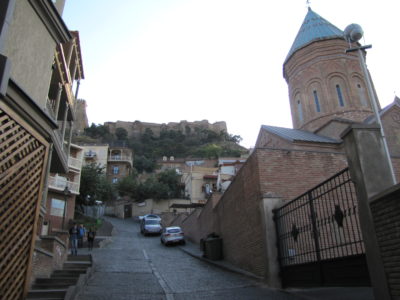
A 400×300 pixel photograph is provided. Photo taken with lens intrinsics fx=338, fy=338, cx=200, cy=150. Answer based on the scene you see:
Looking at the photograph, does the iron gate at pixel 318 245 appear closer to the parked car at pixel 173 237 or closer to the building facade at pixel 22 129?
the building facade at pixel 22 129

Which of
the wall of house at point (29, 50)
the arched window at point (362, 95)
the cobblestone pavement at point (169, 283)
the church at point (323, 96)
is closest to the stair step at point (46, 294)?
the cobblestone pavement at point (169, 283)

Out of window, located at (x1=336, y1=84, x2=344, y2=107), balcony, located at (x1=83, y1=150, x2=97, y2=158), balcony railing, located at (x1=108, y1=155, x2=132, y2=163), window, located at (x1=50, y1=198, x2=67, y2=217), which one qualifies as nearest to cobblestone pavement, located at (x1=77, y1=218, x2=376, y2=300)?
window, located at (x1=50, y1=198, x2=67, y2=217)

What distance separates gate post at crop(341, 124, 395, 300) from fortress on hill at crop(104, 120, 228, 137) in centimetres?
9405

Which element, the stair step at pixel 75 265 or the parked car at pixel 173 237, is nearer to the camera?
the stair step at pixel 75 265

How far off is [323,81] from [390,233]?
70.7 ft

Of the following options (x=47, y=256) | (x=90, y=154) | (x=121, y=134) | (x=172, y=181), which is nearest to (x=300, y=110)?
(x=47, y=256)

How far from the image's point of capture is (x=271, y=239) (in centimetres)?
845

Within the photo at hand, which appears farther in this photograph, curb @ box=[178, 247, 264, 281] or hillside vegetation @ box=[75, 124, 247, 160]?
hillside vegetation @ box=[75, 124, 247, 160]

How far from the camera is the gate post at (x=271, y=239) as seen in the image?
8.09 metres

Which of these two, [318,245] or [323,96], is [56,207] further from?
[318,245]

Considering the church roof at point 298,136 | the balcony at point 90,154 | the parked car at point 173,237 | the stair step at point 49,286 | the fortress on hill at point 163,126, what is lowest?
the stair step at point 49,286

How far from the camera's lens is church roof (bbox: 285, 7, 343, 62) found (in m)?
25.5

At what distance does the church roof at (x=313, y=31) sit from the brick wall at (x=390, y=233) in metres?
23.4

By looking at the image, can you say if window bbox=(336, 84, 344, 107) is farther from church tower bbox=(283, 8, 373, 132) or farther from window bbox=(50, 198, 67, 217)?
window bbox=(50, 198, 67, 217)
